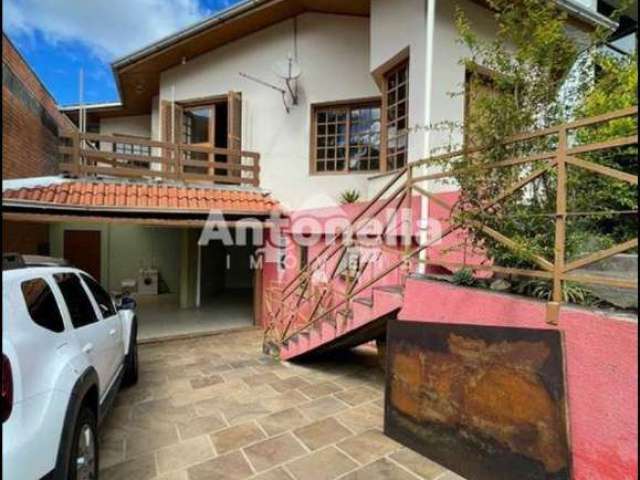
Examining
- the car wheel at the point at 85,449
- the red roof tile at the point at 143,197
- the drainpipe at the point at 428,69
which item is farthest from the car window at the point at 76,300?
the red roof tile at the point at 143,197

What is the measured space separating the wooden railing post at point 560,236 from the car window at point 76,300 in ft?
12.0

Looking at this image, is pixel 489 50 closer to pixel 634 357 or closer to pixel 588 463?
pixel 634 357

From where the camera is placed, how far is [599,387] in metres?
2.36

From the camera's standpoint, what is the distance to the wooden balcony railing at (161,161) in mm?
8055

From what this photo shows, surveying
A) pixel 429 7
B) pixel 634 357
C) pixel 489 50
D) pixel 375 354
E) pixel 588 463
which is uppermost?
pixel 429 7

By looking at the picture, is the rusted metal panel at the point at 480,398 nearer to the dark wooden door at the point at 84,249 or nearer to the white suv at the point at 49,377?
the white suv at the point at 49,377

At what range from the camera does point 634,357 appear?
A: 86.1 inches

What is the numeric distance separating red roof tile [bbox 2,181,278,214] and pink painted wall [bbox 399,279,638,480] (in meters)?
6.97

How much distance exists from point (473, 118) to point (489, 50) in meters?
0.57

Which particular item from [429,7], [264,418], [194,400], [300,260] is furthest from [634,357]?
[300,260]

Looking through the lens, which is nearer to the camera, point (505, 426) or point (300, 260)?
point (505, 426)

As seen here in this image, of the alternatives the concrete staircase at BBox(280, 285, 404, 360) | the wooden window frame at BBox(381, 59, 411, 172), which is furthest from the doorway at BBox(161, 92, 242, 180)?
the concrete staircase at BBox(280, 285, 404, 360)

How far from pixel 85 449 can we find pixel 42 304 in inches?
43.0

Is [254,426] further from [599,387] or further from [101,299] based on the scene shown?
[599,387]
